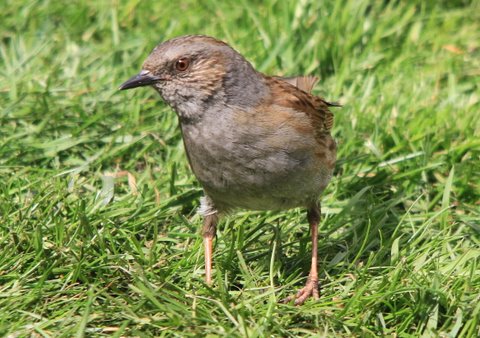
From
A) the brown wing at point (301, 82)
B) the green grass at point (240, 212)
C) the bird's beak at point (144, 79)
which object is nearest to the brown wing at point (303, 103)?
the brown wing at point (301, 82)

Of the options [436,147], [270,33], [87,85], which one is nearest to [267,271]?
[436,147]

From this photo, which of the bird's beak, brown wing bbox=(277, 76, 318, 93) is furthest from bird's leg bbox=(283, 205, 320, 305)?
the bird's beak

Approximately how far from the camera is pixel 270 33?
25.6 ft

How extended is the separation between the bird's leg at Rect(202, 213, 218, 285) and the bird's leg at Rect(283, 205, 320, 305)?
517mm

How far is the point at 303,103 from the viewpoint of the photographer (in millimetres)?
5562

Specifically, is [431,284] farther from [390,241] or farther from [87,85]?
[87,85]

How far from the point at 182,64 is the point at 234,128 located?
0.50 meters

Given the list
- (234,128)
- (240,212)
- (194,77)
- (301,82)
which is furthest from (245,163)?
(301,82)

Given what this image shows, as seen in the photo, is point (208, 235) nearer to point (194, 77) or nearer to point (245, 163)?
point (245, 163)

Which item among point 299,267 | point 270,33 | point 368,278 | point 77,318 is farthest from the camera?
point 270,33

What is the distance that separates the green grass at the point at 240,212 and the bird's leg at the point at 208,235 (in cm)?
9

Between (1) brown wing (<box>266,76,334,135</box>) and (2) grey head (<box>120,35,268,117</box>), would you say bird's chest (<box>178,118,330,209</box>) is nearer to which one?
(2) grey head (<box>120,35,268,117</box>)

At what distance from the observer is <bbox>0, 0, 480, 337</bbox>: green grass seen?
480cm

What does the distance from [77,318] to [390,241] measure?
2.06 metres
